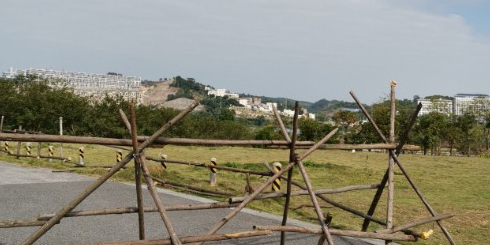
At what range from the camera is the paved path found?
7.61 meters

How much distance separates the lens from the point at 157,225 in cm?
848

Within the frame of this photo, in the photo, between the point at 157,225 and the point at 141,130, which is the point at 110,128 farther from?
the point at 157,225

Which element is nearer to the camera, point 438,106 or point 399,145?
point 399,145

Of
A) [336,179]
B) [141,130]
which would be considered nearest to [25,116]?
[141,130]

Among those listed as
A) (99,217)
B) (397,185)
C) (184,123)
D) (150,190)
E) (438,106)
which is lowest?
(99,217)

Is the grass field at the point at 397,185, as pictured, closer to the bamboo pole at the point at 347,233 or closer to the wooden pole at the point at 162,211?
the bamboo pole at the point at 347,233

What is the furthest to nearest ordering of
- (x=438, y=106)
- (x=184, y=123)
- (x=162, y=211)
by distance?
(x=184, y=123) < (x=438, y=106) < (x=162, y=211)

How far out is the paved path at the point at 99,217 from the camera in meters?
7.61

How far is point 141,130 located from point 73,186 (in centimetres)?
2343

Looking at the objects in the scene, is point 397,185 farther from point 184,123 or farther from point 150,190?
point 184,123

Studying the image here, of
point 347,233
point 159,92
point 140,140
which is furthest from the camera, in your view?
point 159,92

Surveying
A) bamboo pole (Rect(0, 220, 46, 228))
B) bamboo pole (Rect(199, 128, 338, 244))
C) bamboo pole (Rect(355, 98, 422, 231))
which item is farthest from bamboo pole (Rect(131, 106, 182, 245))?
bamboo pole (Rect(355, 98, 422, 231))

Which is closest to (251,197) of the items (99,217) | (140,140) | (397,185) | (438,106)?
(140,140)

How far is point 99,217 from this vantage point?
9.17 meters
